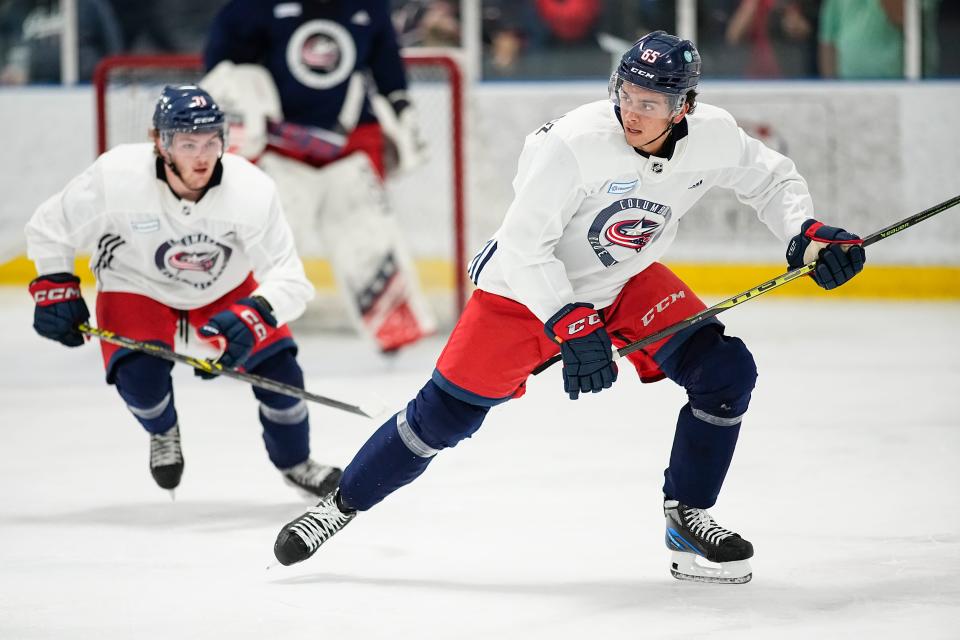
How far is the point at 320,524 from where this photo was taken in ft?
8.52

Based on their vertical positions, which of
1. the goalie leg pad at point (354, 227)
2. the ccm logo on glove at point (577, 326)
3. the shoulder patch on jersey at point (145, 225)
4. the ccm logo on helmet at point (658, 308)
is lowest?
the goalie leg pad at point (354, 227)

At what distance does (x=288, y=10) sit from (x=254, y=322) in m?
2.46

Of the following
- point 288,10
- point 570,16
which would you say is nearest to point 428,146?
point 570,16

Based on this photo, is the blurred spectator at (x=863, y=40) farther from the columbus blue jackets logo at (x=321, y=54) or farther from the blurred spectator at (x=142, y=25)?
the blurred spectator at (x=142, y=25)

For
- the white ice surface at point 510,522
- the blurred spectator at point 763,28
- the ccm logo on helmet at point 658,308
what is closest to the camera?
the white ice surface at point 510,522

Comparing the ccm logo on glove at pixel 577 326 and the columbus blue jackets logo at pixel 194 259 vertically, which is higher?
the ccm logo on glove at pixel 577 326

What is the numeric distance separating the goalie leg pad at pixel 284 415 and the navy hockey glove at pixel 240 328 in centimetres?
20

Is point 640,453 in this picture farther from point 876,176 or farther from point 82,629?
point 876,176

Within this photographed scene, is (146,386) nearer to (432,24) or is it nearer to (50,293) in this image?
(50,293)

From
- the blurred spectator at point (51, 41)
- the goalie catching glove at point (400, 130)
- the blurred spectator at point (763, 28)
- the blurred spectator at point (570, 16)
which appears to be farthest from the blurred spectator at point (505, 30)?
the blurred spectator at point (51, 41)

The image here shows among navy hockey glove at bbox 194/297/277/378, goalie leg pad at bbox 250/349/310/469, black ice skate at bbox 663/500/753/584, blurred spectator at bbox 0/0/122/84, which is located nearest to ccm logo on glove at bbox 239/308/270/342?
navy hockey glove at bbox 194/297/277/378

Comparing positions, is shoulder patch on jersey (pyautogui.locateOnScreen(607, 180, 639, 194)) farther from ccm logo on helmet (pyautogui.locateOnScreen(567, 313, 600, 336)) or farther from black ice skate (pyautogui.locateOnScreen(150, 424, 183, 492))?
black ice skate (pyautogui.locateOnScreen(150, 424, 183, 492))

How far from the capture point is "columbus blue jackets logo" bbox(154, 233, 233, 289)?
3.05 meters

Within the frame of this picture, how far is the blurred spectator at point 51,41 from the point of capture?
664 cm
